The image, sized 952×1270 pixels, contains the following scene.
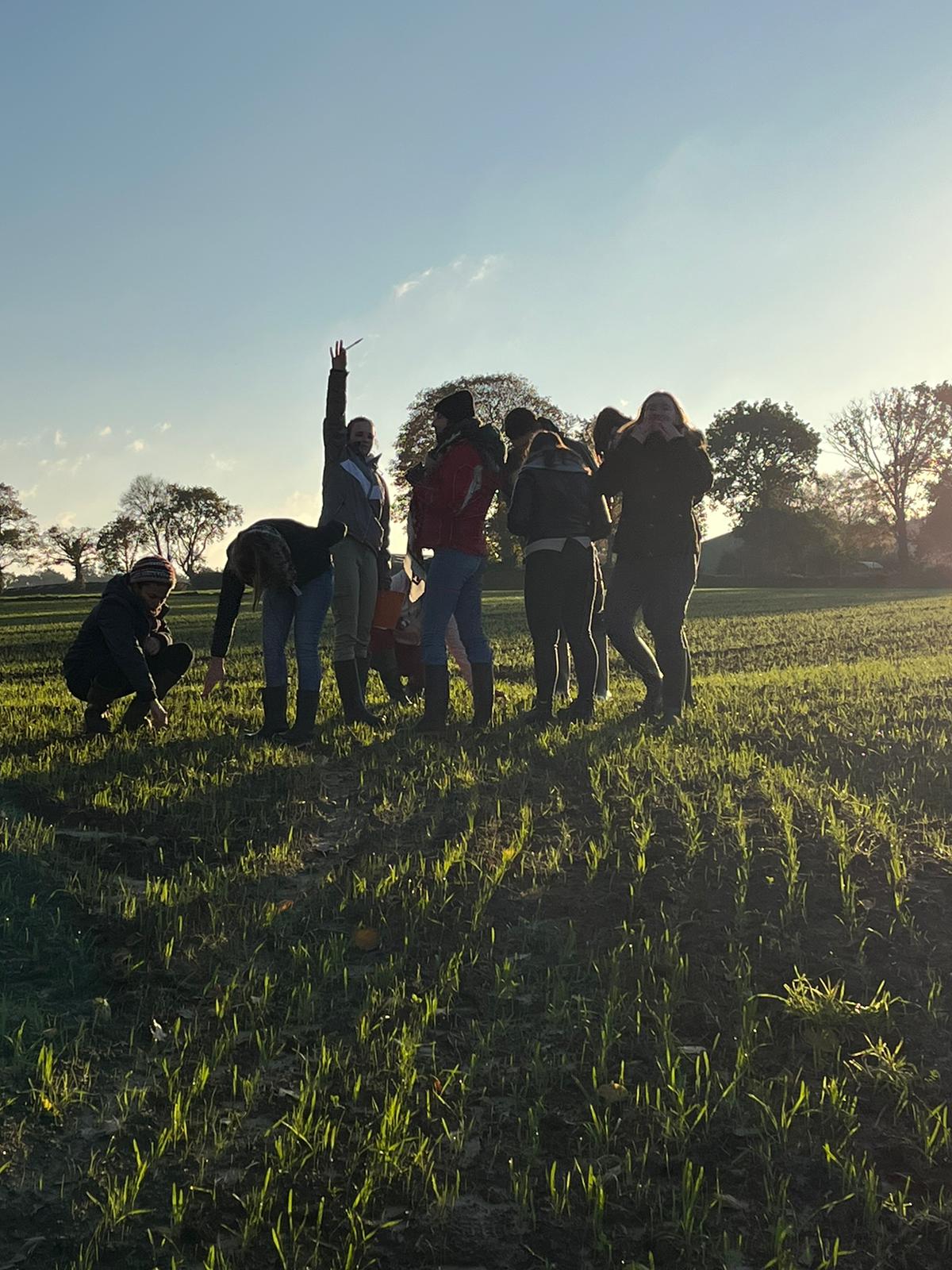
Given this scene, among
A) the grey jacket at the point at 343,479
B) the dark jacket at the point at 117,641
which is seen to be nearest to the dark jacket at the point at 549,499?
the grey jacket at the point at 343,479

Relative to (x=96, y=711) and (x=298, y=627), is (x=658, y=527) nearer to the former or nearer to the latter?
(x=298, y=627)

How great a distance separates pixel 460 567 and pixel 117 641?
7.89ft

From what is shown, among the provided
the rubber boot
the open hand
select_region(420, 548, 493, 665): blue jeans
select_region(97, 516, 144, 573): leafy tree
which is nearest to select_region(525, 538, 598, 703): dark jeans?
select_region(420, 548, 493, 665): blue jeans

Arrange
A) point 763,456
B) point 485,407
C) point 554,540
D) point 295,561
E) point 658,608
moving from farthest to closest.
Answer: point 763,456 < point 485,407 < point 658,608 < point 554,540 < point 295,561

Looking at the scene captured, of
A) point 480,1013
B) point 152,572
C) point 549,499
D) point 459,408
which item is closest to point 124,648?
point 152,572

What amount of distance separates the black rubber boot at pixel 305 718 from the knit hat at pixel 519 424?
2295mm

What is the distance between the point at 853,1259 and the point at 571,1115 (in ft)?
2.36

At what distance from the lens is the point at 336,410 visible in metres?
6.69

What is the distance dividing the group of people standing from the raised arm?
11mm

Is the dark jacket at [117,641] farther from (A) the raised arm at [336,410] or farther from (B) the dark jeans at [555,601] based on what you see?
(B) the dark jeans at [555,601]

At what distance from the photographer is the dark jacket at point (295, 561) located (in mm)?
6121

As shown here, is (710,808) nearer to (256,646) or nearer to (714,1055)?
(714,1055)

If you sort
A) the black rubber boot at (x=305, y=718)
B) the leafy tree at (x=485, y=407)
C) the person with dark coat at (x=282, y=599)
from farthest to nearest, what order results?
the leafy tree at (x=485, y=407)
the black rubber boot at (x=305, y=718)
the person with dark coat at (x=282, y=599)

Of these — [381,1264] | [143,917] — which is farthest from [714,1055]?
[143,917]
